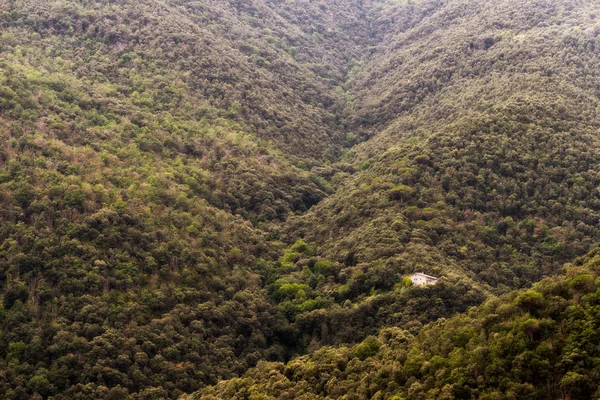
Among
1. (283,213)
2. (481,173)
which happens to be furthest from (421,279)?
(283,213)

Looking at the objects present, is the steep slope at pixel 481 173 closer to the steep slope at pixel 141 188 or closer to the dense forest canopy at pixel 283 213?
the dense forest canopy at pixel 283 213

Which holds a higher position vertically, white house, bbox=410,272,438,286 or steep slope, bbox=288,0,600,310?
steep slope, bbox=288,0,600,310

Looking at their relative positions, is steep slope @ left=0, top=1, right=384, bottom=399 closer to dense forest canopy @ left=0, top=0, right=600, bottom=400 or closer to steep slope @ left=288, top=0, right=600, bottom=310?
dense forest canopy @ left=0, top=0, right=600, bottom=400

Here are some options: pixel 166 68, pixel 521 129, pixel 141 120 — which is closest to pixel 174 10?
pixel 166 68

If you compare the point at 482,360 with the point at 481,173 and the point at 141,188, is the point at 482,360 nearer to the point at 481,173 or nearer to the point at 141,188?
the point at 481,173

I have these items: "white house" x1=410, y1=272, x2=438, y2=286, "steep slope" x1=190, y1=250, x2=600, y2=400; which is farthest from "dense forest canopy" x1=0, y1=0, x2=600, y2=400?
"white house" x1=410, y1=272, x2=438, y2=286

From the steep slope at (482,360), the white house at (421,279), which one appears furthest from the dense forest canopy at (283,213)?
the white house at (421,279)

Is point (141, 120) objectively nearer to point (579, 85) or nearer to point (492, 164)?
point (492, 164)
